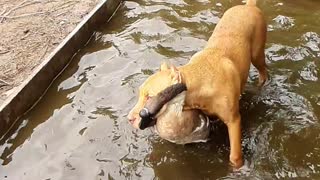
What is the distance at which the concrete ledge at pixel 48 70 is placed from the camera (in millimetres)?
6074

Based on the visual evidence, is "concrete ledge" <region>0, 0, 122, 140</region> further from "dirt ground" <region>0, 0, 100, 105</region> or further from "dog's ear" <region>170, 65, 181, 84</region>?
"dog's ear" <region>170, 65, 181, 84</region>

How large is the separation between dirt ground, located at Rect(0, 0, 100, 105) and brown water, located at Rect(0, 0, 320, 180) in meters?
0.54

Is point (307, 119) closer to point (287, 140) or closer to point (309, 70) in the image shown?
point (287, 140)

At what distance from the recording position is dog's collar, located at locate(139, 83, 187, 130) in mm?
4383

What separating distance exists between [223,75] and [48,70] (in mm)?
2766

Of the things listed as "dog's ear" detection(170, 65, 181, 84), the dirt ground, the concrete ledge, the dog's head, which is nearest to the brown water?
the concrete ledge

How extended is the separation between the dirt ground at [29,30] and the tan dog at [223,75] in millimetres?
2782

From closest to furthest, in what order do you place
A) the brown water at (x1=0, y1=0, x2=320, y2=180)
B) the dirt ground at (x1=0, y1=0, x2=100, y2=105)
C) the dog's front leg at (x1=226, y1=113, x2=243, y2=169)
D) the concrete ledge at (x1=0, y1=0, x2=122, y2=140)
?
the dog's front leg at (x1=226, y1=113, x2=243, y2=169)
the brown water at (x1=0, y1=0, x2=320, y2=180)
the concrete ledge at (x1=0, y1=0, x2=122, y2=140)
the dirt ground at (x1=0, y1=0, x2=100, y2=105)

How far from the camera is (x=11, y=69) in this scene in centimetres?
720

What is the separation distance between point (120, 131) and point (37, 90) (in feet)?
4.51

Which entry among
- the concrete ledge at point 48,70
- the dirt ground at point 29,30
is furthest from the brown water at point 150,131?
the dirt ground at point 29,30

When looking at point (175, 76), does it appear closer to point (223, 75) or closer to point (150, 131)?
point (223, 75)

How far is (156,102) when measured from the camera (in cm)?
440

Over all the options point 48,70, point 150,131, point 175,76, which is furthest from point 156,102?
point 48,70
